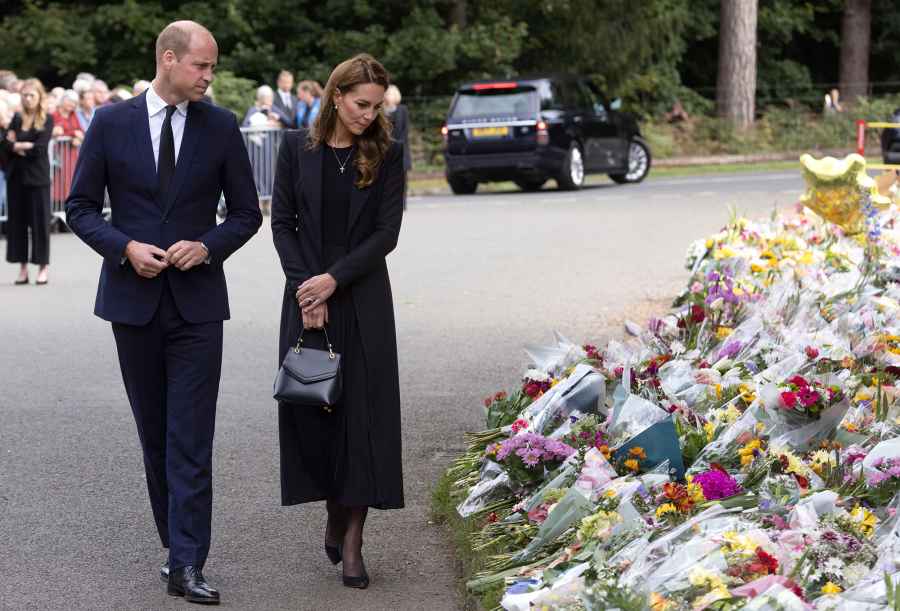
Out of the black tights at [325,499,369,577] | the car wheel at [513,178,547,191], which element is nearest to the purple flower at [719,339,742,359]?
the black tights at [325,499,369,577]

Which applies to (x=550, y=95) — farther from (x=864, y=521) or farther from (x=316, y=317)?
(x=864, y=521)

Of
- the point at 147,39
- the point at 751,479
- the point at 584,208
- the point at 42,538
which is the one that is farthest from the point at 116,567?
the point at 147,39

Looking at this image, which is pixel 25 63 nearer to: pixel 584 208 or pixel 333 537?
pixel 584 208

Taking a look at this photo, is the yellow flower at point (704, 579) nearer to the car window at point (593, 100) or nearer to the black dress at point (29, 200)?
the black dress at point (29, 200)

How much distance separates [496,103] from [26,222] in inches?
518

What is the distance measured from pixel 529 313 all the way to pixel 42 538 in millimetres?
6766

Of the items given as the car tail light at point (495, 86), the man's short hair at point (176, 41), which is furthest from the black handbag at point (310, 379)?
the car tail light at point (495, 86)

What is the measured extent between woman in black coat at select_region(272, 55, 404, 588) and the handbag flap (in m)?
0.09

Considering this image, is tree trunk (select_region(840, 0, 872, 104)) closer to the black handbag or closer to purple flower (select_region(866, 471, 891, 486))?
the black handbag

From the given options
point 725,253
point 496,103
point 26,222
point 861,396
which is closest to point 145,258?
point 861,396

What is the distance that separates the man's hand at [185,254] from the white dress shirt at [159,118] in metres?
0.31

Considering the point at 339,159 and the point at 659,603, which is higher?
the point at 339,159

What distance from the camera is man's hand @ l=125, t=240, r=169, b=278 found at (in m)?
5.56

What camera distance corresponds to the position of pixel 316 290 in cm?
569
